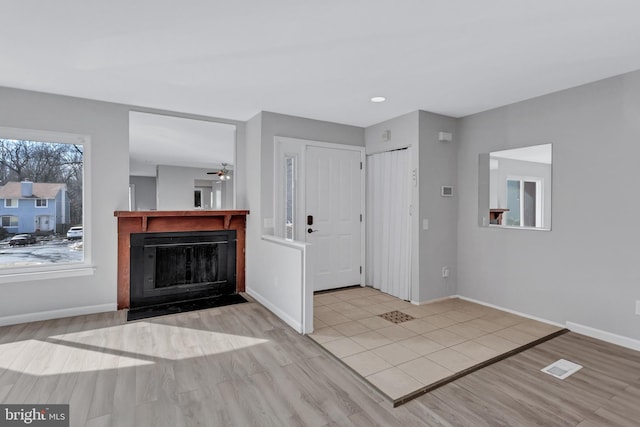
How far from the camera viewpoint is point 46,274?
3545mm

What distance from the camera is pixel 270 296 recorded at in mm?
3994

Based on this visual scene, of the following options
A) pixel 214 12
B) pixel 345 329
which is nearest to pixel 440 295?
pixel 345 329

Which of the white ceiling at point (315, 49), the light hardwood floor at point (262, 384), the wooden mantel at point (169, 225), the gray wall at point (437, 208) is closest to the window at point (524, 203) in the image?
the gray wall at point (437, 208)

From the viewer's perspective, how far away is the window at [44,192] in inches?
137

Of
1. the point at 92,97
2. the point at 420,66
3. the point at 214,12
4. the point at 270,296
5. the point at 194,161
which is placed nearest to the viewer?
the point at 214,12

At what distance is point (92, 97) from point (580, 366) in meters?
5.30

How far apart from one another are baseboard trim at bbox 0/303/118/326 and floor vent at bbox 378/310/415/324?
10.4ft

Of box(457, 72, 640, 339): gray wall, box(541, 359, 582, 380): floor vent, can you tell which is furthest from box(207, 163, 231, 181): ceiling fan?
box(541, 359, 582, 380): floor vent

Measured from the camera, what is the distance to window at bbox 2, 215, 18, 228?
11.4 ft

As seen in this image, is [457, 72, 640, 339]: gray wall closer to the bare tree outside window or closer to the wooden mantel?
the wooden mantel

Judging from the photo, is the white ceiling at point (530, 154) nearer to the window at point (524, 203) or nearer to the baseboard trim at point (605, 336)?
the window at point (524, 203)

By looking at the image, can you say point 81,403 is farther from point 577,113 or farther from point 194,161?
point 577,113

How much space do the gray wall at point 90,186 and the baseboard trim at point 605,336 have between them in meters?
5.01

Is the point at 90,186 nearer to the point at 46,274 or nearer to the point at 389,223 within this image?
the point at 46,274
